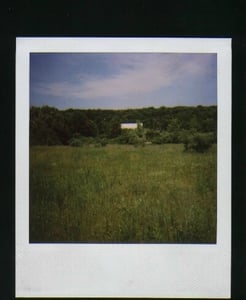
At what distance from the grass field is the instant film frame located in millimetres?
57

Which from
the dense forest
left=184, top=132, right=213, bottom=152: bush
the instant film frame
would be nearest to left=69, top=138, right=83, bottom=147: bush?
the dense forest

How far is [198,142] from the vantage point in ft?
8.53

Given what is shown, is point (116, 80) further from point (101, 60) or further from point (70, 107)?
point (70, 107)

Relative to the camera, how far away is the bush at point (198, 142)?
2.60 meters

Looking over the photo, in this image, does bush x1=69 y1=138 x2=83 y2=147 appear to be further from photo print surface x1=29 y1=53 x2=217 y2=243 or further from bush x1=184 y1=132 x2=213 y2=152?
bush x1=184 y1=132 x2=213 y2=152

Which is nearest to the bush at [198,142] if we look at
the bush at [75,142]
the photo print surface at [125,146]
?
the photo print surface at [125,146]

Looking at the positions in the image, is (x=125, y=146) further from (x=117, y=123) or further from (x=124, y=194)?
(x=124, y=194)

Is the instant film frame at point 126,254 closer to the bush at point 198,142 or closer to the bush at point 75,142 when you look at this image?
the bush at point 198,142

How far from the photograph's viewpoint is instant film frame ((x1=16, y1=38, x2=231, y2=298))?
257 centimetres

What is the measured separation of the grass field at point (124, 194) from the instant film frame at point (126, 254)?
2.3 inches

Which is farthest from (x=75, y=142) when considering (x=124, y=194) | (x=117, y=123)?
(x=124, y=194)

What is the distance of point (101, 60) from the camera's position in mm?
2590

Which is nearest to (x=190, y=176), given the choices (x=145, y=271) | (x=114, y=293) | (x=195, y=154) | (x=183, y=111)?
(x=195, y=154)

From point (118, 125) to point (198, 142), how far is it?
0.52m
